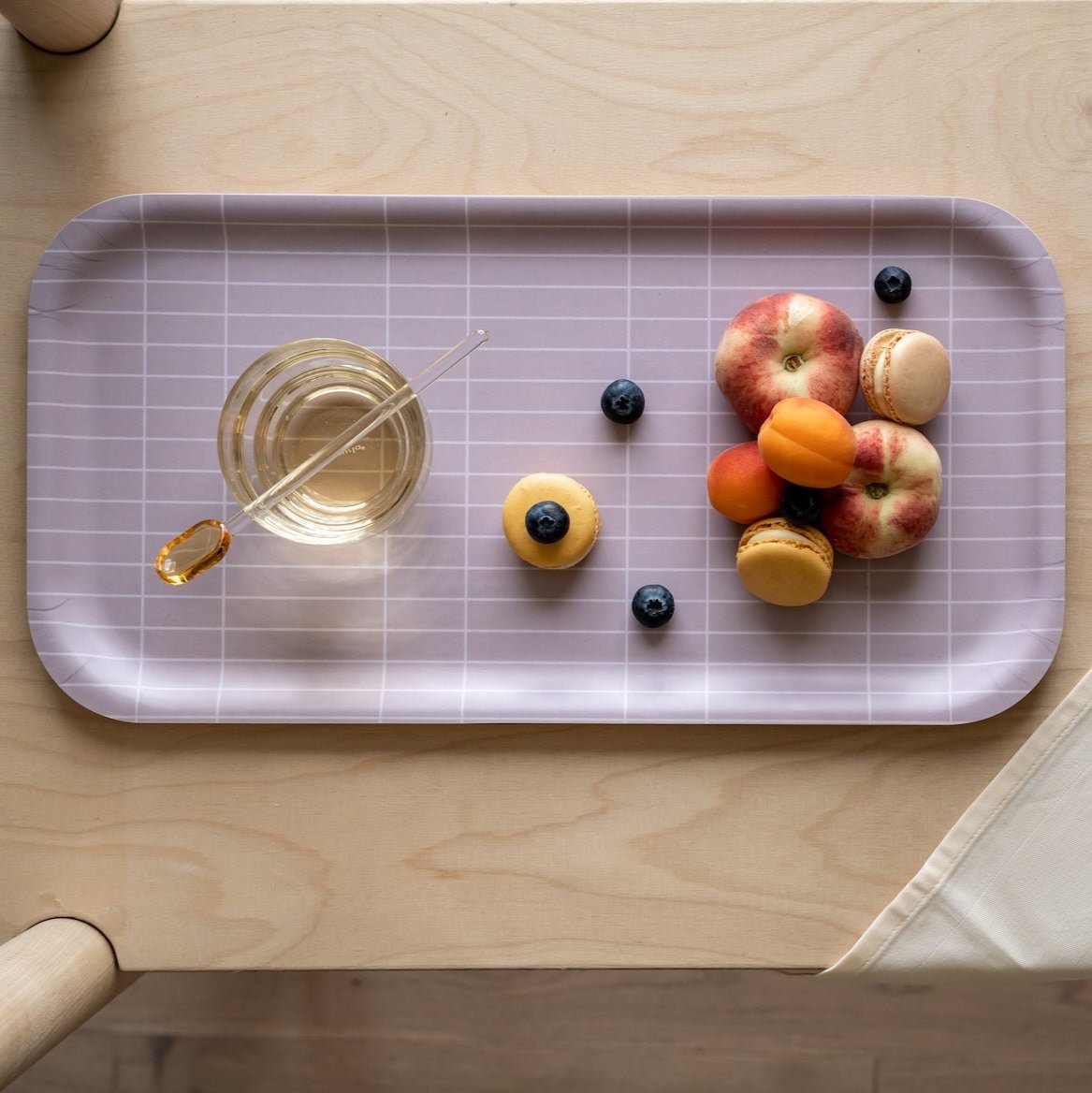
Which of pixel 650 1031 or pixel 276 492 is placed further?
pixel 650 1031

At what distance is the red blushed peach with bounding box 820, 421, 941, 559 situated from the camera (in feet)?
2.15

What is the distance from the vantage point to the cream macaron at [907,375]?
2.13 ft

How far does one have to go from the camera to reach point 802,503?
66cm

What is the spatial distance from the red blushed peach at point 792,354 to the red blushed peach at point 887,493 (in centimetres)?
4

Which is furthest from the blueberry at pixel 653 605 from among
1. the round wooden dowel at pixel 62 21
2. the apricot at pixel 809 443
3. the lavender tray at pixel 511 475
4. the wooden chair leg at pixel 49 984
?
the round wooden dowel at pixel 62 21

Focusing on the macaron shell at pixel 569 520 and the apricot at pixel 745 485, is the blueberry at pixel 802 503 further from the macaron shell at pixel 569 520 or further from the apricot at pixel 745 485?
the macaron shell at pixel 569 520

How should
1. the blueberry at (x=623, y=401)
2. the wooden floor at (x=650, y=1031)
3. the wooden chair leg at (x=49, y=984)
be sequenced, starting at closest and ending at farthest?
the wooden chair leg at (x=49, y=984) → the blueberry at (x=623, y=401) → the wooden floor at (x=650, y=1031)

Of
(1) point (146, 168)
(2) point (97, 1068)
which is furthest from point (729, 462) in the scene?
(2) point (97, 1068)

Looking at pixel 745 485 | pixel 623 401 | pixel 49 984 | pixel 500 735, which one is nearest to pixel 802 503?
pixel 745 485

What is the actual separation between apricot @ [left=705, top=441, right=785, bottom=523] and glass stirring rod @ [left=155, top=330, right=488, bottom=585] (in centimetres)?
19

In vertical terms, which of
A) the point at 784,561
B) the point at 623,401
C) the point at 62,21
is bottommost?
the point at 784,561

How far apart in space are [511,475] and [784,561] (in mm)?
205

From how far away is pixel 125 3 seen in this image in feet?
2.23

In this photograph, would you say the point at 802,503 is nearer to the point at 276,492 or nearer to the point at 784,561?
the point at 784,561
